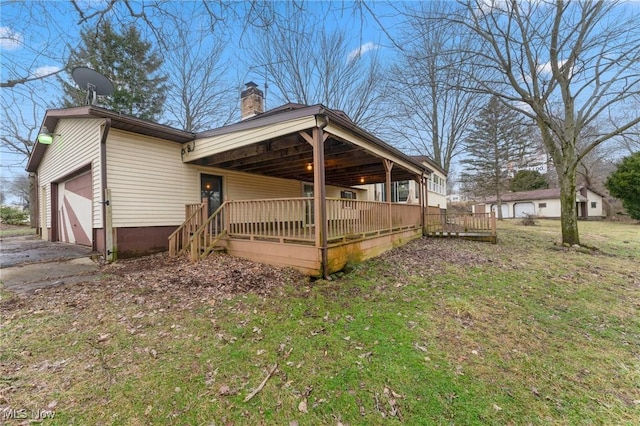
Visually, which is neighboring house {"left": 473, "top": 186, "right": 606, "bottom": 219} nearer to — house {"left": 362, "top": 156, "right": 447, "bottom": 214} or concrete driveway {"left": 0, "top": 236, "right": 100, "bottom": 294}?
house {"left": 362, "top": 156, "right": 447, "bottom": 214}

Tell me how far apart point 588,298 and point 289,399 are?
5.52 metres

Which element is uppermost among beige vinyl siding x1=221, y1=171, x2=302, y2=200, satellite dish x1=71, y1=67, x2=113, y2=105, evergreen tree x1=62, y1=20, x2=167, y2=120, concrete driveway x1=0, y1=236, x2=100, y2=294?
evergreen tree x1=62, y1=20, x2=167, y2=120

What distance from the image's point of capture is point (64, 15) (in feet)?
13.1

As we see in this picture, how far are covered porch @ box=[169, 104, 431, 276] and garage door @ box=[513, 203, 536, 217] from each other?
3213 centimetres

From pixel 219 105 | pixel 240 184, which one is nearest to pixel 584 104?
pixel 240 184

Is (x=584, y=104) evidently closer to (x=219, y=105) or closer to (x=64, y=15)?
(x=64, y=15)

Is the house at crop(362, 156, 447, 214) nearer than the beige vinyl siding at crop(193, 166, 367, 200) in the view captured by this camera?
No

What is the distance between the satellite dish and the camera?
284 inches

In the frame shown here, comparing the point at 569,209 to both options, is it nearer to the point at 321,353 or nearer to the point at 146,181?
the point at 321,353

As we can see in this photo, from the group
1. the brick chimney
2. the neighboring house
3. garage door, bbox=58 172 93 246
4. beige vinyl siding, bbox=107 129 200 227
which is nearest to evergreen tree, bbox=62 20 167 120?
the brick chimney

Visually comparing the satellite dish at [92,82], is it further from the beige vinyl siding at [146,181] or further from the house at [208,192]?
the beige vinyl siding at [146,181]

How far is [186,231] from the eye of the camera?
23.9ft

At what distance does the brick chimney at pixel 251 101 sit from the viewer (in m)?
11.3

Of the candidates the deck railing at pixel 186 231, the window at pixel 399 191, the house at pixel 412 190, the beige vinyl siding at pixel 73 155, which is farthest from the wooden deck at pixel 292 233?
the window at pixel 399 191
